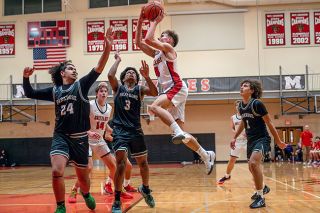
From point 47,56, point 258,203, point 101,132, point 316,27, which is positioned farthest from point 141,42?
point 316,27

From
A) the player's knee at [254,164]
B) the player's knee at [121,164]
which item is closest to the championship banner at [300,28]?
the player's knee at [254,164]

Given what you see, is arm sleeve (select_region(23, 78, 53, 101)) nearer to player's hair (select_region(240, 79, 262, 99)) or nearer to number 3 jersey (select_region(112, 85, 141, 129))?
number 3 jersey (select_region(112, 85, 141, 129))

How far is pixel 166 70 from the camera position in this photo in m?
6.26

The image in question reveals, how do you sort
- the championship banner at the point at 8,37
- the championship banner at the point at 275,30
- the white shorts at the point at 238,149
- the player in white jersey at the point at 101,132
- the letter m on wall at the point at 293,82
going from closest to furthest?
the player in white jersey at the point at 101,132, the white shorts at the point at 238,149, the letter m on wall at the point at 293,82, the championship banner at the point at 275,30, the championship banner at the point at 8,37

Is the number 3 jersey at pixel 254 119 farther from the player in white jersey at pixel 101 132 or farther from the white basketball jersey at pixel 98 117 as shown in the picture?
the white basketball jersey at pixel 98 117

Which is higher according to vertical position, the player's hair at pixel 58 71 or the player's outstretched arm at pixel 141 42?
the player's outstretched arm at pixel 141 42

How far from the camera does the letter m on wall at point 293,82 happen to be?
2155 centimetres

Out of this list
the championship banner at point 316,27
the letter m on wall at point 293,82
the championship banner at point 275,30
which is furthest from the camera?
the championship banner at point 275,30

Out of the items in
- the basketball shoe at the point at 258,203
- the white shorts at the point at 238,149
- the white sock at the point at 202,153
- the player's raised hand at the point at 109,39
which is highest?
the player's raised hand at the point at 109,39

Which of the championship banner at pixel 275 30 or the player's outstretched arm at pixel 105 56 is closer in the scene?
the player's outstretched arm at pixel 105 56

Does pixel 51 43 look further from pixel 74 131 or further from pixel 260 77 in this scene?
pixel 74 131

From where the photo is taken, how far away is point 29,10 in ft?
81.6

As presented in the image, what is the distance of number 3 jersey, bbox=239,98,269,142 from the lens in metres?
6.55

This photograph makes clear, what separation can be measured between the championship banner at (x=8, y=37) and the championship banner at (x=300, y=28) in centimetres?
1690
